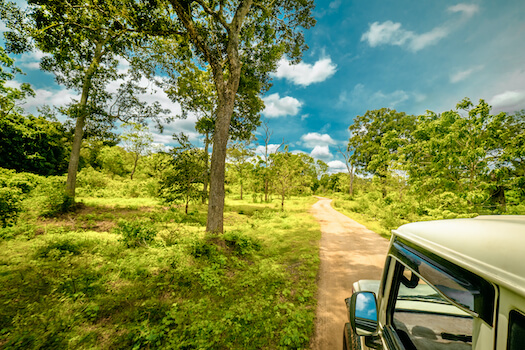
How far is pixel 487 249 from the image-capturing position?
2.52ft

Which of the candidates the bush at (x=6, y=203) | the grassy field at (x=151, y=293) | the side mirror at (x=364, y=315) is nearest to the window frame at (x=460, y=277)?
the side mirror at (x=364, y=315)

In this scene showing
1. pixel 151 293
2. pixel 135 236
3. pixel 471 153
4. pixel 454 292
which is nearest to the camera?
pixel 454 292

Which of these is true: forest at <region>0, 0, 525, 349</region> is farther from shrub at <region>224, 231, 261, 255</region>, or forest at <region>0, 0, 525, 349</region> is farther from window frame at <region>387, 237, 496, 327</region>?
window frame at <region>387, 237, 496, 327</region>

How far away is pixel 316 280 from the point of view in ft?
17.1

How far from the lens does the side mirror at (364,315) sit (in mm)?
1546

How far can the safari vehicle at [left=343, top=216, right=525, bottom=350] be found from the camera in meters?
0.66

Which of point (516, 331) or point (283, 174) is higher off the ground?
point (283, 174)

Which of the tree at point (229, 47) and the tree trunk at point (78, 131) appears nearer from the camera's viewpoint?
the tree at point (229, 47)

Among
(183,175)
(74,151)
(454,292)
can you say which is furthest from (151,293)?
(74,151)

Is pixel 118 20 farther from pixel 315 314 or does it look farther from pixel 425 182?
pixel 425 182

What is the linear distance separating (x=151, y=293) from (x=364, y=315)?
4.57 m

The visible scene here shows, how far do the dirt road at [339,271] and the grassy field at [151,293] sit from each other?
0.85 ft

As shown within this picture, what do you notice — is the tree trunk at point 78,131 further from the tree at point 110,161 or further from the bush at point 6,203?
the tree at point 110,161

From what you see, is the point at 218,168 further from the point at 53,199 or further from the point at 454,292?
the point at 53,199
